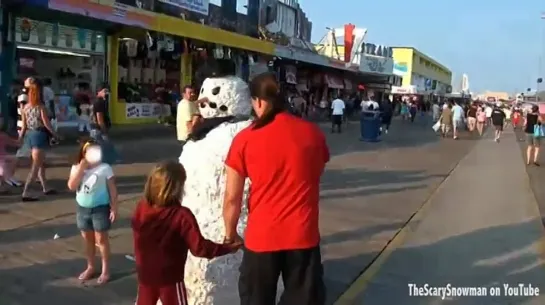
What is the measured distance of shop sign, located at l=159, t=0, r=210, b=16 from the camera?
2432cm

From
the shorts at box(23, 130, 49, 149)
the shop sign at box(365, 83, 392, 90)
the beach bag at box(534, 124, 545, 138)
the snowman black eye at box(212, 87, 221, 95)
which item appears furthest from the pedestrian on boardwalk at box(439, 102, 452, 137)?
the snowman black eye at box(212, 87, 221, 95)

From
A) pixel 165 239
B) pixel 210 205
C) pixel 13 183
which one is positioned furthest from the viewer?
pixel 13 183

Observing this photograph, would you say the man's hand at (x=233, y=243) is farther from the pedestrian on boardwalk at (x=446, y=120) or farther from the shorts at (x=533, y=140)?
the pedestrian on boardwalk at (x=446, y=120)

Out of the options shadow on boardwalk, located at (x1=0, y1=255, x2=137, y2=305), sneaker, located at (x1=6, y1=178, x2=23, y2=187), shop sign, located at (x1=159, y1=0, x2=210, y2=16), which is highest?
shop sign, located at (x1=159, y1=0, x2=210, y2=16)

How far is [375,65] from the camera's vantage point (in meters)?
47.1

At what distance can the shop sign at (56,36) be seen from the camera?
16703mm

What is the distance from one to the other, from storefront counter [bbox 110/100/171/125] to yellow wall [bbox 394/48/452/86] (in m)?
56.8

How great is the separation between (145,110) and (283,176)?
66.5ft

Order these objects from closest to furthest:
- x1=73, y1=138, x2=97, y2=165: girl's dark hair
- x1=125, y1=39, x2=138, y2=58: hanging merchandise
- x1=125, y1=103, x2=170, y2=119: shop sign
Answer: x1=73, y1=138, x2=97, y2=165: girl's dark hair → x1=125, y1=39, x2=138, y2=58: hanging merchandise → x1=125, y1=103, x2=170, y2=119: shop sign

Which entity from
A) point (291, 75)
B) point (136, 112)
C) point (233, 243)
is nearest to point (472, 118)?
point (291, 75)

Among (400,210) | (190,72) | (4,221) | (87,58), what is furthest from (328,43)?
(4,221)

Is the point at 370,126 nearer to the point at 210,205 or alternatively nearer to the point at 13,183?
the point at 13,183

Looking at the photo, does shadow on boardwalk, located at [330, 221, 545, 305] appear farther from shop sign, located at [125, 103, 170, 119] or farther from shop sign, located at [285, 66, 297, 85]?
shop sign, located at [285, 66, 297, 85]

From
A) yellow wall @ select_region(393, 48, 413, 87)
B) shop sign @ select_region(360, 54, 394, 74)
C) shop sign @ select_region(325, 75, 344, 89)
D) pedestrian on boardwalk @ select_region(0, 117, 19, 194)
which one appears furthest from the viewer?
yellow wall @ select_region(393, 48, 413, 87)
